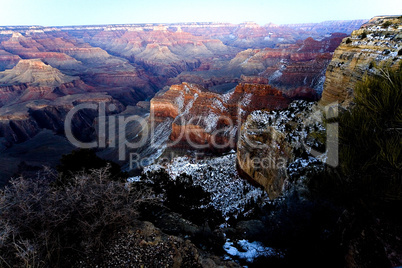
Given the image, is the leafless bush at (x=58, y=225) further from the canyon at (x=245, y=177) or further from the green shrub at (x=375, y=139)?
the green shrub at (x=375, y=139)

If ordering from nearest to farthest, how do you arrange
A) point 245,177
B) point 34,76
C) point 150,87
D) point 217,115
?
point 245,177 < point 217,115 < point 34,76 < point 150,87

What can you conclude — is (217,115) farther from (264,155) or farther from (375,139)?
(375,139)

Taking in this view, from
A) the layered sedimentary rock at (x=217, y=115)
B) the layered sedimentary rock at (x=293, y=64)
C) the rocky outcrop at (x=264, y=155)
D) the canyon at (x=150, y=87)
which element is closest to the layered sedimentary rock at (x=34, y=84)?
the canyon at (x=150, y=87)

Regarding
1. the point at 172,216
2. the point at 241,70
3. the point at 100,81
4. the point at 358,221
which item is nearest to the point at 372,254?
the point at 358,221

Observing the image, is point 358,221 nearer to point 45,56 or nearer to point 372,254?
point 372,254

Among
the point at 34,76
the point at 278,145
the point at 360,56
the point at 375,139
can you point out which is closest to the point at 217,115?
the point at 278,145

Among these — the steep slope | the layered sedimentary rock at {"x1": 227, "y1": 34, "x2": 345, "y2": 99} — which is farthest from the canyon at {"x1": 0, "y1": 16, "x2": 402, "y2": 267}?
the steep slope
